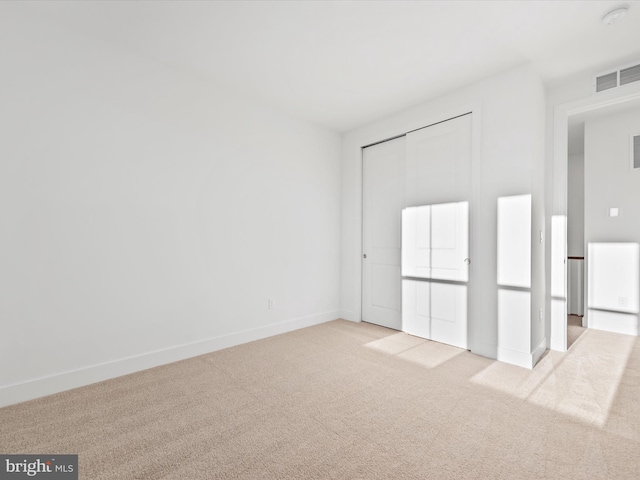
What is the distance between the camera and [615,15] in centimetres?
216

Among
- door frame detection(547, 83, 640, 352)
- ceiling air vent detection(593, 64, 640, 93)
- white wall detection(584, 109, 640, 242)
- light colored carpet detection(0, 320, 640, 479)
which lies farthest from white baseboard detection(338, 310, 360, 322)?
ceiling air vent detection(593, 64, 640, 93)

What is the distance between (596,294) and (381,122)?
3663 millimetres

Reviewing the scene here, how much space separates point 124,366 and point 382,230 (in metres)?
3.22

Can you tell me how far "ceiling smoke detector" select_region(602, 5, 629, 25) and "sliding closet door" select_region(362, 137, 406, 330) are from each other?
78.1 inches

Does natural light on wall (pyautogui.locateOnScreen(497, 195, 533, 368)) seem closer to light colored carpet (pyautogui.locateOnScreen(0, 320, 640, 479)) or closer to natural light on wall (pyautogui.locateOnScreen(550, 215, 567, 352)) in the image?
light colored carpet (pyautogui.locateOnScreen(0, 320, 640, 479))

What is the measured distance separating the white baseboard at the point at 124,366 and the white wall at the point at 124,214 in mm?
11

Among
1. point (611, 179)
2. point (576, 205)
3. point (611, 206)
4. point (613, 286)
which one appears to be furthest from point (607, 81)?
point (576, 205)

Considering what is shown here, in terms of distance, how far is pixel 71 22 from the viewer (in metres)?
2.31

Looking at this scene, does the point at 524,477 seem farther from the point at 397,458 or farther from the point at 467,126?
the point at 467,126

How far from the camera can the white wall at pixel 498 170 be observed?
110 inches

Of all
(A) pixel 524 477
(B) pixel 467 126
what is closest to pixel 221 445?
(A) pixel 524 477

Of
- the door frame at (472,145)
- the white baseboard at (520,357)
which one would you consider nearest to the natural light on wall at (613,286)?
the white baseboard at (520,357)

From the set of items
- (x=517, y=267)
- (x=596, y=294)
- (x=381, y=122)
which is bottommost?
(x=596, y=294)

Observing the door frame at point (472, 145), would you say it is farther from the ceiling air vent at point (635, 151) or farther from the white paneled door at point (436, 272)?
the ceiling air vent at point (635, 151)
